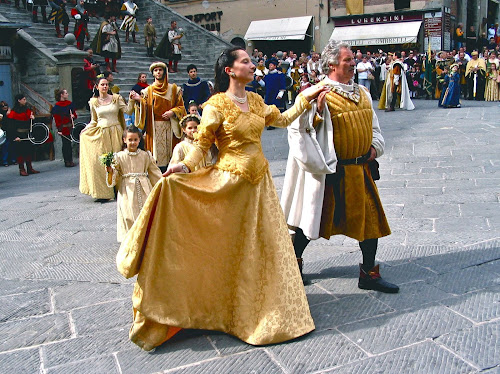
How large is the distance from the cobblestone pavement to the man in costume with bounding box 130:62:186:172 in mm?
1104

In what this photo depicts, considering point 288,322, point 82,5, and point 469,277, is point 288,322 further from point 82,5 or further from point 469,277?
point 82,5

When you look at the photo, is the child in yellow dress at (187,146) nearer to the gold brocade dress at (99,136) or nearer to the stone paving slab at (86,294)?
the stone paving slab at (86,294)

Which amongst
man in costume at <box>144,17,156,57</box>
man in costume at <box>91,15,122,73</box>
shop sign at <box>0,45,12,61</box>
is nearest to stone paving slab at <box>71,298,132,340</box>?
shop sign at <box>0,45,12,61</box>

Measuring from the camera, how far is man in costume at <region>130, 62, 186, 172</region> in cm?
746

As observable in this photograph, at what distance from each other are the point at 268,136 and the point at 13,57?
6.82m

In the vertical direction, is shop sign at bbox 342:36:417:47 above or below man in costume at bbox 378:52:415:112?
above

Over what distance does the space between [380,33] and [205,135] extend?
26992 mm

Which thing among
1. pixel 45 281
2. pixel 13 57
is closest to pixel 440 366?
pixel 45 281

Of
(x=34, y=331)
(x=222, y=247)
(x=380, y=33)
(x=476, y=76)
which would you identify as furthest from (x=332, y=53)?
(x=380, y=33)

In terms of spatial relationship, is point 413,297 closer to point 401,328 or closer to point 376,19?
point 401,328

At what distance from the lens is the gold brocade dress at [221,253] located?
3.43m

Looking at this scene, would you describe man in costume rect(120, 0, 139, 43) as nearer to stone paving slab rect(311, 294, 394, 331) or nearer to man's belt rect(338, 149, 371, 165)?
man's belt rect(338, 149, 371, 165)

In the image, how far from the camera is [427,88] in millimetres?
21172

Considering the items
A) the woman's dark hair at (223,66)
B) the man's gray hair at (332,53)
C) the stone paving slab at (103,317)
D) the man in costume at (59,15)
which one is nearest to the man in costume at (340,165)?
the man's gray hair at (332,53)
